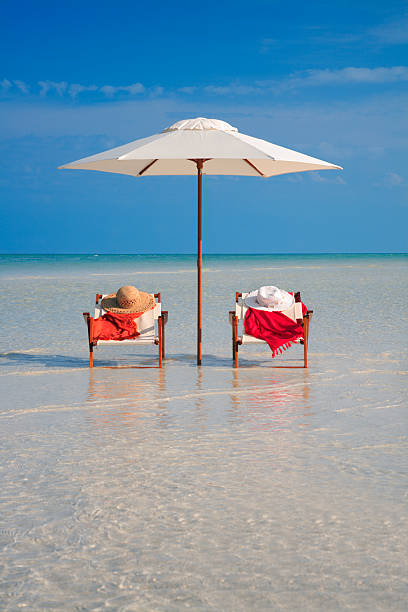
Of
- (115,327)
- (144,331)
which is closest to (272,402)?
(144,331)

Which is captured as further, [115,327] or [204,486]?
[115,327]

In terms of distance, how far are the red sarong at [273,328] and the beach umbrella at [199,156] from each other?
1.81ft

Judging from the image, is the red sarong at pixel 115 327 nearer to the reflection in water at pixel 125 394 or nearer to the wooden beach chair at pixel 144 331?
the wooden beach chair at pixel 144 331

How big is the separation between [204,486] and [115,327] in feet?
12.3

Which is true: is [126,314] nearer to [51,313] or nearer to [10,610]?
[10,610]

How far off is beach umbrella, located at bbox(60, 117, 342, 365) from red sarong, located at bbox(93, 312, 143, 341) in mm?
680

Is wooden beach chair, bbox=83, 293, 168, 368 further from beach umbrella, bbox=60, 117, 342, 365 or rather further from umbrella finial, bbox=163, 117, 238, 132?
umbrella finial, bbox=163, 117, 238, 132

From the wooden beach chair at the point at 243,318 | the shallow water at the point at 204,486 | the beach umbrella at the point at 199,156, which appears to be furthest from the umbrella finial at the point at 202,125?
the shallow water at the point at 204,486

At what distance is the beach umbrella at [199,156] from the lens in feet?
21.8

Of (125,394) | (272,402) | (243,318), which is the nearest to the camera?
(272,402)

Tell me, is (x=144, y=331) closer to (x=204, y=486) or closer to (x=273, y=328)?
(x=273, y=328)

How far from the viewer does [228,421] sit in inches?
205

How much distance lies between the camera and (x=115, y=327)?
7.36 metres


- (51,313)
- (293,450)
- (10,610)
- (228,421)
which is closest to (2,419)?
(228,421)
